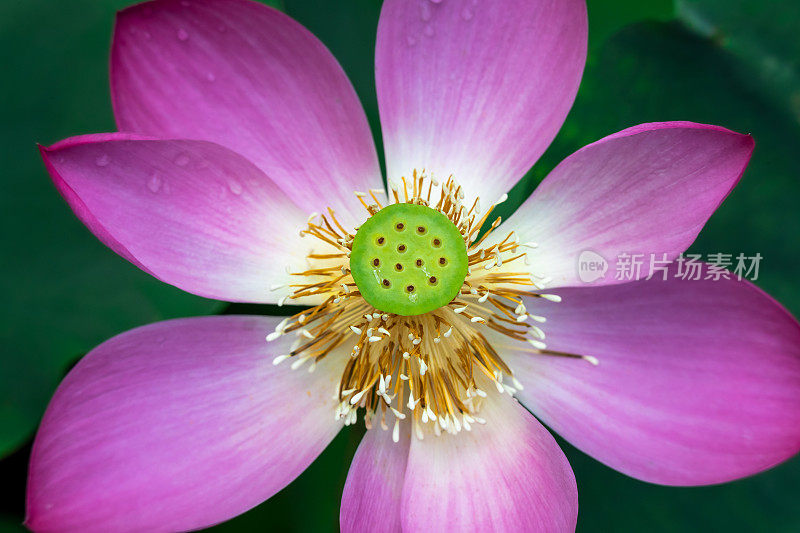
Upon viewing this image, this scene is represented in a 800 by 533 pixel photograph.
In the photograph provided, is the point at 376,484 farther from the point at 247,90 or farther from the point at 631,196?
the point at 247,90

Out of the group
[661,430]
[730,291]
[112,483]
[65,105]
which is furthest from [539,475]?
[65,105]

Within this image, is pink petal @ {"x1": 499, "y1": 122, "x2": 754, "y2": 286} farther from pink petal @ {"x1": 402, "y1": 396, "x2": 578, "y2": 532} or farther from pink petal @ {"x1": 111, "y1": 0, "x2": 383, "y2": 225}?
pink petal @ {"x1": 111, "y1": 0, "x2": 383, "y2": 225}

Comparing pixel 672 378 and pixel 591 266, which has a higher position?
pixel 591 266

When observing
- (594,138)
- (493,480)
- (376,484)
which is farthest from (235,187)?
(594,138)

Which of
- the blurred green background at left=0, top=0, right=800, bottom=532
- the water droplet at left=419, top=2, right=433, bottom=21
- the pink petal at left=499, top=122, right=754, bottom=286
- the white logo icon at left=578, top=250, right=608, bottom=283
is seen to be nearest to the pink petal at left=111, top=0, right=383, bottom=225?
the water droplet at left=419, top=2, right=433, bottom=21

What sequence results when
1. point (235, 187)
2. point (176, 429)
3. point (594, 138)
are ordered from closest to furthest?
1. point (176, 429)
2. point (235, 187)
3. point (594, 138)

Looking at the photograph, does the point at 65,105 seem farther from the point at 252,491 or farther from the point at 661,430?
the point at 661,430
